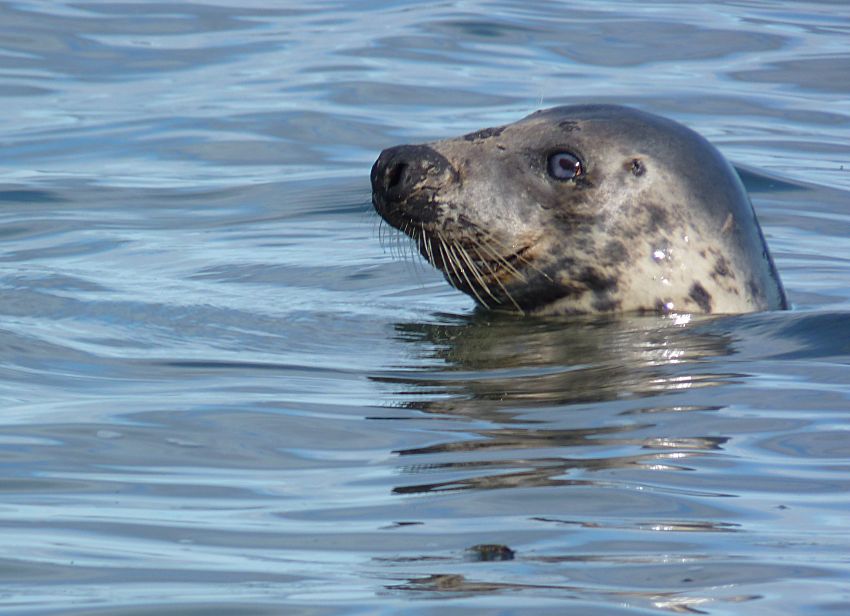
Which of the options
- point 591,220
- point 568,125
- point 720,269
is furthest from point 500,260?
point 720,269

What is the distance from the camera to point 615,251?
6.87m

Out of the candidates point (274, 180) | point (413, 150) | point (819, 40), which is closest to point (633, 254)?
point (413, 150)

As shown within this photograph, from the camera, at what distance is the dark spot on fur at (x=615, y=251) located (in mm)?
6852

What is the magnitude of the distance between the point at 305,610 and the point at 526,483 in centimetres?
105

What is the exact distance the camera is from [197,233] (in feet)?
31.3

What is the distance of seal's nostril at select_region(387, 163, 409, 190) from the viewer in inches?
260

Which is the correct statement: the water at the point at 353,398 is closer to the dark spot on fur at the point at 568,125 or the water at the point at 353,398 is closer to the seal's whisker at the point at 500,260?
the seal's whisker at the point at 500,260

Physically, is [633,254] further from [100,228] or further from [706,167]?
[100,228]

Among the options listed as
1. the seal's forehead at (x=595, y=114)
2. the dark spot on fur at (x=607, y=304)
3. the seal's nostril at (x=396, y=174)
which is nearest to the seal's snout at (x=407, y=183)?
the seal's nostril at (x=396, y=174)

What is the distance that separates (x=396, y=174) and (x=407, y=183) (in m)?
0.05

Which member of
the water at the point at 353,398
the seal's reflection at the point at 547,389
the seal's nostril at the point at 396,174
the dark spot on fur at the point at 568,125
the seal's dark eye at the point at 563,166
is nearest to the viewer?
the water at the point at 353,398

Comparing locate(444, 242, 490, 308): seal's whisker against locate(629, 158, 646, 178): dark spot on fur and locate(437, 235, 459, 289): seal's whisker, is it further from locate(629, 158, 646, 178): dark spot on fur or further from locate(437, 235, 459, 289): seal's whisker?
locate(629, 158, 646, 178): dark spot on fur

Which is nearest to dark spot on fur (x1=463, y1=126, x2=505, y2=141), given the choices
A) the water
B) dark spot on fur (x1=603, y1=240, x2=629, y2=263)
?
dark spot on fur (x1=603, y1=240, x2=629, y2=263)

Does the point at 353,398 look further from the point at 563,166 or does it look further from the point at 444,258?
the point at 563,166
